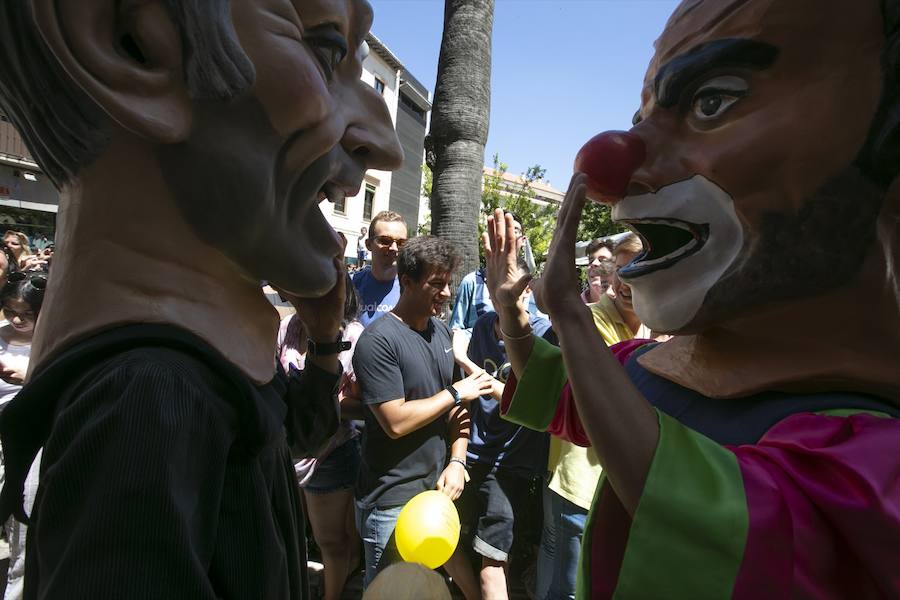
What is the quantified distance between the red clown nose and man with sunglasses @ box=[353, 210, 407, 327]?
249 centimetres

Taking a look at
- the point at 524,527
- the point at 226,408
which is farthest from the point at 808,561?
the point at 524,527

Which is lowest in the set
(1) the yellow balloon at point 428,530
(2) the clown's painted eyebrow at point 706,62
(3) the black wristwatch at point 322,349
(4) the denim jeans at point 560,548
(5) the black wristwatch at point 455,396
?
(4) the denim jeans at point 560,548

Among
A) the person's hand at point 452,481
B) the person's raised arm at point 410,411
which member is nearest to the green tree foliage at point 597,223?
the person's hand at point 452,481

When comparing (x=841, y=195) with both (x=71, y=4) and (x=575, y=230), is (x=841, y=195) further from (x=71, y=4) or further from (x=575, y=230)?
(x=71, y=4)

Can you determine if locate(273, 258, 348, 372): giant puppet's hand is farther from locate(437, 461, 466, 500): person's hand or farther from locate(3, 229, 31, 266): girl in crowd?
locate(3, 229, 31, 266): girl in crowd

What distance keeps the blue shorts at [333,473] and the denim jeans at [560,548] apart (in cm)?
98

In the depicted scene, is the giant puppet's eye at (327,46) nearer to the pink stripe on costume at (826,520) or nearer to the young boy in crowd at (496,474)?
the pink stripe on costume at (826,520)

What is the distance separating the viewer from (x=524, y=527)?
3.32 metres

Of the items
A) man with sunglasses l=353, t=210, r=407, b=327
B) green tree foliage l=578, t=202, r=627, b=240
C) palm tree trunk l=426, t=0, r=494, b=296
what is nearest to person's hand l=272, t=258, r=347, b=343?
man with sunglasses l=353, t=210, r=407, b=327

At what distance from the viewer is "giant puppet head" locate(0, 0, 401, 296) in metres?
0.82

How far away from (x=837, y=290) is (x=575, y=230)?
473 millimetres

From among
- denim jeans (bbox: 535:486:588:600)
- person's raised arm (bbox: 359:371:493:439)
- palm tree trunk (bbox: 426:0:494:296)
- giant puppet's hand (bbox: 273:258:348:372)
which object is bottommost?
denim jeans (bbox: 535:486:588:600)

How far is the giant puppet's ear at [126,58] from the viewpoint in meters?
0.79

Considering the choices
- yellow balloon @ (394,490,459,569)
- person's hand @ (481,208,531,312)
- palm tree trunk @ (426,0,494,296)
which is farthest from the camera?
palm tree trunk @ (426,0,494,296)
